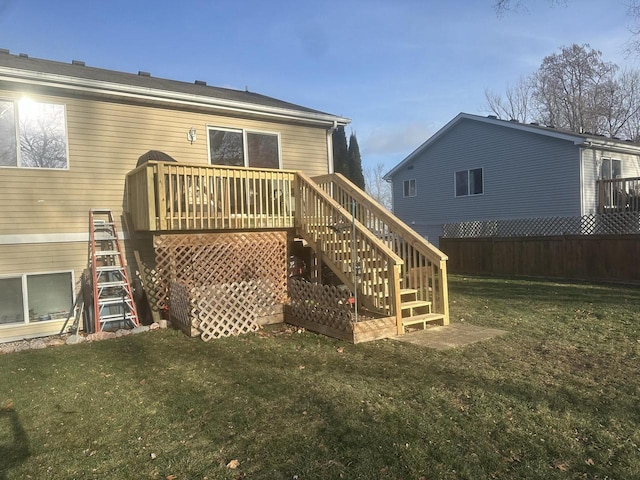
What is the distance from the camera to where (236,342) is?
7.13 m

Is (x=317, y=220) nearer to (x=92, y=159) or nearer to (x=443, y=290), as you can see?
(x=443, y=290)

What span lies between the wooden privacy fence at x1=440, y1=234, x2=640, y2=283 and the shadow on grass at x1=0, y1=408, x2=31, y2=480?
13415mm

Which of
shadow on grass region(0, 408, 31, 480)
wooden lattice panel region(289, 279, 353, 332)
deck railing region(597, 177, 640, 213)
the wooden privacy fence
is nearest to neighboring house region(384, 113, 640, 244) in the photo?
deck railing region(597, 177, 640, 213)

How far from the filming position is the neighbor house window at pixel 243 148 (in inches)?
409

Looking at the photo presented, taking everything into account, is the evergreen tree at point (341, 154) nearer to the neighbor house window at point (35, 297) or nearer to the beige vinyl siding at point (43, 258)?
the beige vinyl siding at point (43, 258)

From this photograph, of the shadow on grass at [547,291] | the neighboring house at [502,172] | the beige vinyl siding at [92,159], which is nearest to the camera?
the beige vinyl siding at [92,159]

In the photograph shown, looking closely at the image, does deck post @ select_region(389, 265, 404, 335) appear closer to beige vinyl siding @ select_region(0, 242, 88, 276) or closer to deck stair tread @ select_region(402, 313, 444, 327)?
deck stair tread @ select_region(402, 313, 444, 327)

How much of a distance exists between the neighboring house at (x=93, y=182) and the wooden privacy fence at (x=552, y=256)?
8.25 m

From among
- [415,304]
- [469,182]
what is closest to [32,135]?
[415,304]

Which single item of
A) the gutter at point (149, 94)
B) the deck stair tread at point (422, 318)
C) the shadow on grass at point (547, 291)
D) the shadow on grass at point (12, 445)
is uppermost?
the gutter at point (149, 94)

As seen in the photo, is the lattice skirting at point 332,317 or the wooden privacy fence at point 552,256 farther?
the wooden privacy fence at point 552,256

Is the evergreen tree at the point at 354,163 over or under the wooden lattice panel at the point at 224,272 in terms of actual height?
over

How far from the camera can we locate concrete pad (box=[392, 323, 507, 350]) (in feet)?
21.6

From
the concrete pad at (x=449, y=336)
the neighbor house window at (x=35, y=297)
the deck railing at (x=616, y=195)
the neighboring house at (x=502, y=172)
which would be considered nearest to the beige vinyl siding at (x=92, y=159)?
the neighbor house window at (x=35, y=297)
